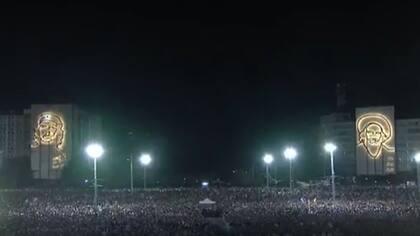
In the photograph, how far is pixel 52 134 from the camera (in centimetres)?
12219

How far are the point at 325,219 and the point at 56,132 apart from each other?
318ft

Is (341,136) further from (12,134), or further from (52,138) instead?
(12,134)

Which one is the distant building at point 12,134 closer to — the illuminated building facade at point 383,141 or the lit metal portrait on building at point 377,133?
the illuminated building facade at point 383,141

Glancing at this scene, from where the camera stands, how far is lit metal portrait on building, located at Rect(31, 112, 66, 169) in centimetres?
12219

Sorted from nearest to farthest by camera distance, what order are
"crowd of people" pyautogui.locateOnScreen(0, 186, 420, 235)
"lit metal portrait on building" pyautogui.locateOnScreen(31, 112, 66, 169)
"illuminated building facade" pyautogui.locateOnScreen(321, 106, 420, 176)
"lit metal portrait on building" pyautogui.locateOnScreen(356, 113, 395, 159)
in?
"crowd of people" pyautogui.locateOnScreen(0, 186, 420, 235) < "lit metal portrait on building" pyautogui.locateOnScreen(356, 113, 395, 159) < "illuminated building facade" pyautogui.locateOnScreen(321, 106, 420, 176) < "lit metal portrait on building" pyautogui.locateOnScreen(31, 112, 66, 169)

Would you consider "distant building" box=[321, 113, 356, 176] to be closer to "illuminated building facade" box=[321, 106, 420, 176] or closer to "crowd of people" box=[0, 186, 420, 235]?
"illuminated building facade" box=[321, 106, 420, 176]

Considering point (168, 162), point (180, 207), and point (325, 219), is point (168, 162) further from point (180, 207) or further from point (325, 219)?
point (325, 219)

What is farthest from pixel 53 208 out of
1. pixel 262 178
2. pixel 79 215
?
pixel 262 178

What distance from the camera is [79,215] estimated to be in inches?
1380

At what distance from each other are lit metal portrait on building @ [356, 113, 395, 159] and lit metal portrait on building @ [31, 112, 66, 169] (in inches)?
1813

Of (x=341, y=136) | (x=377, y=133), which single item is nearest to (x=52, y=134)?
(x=377, y=133)

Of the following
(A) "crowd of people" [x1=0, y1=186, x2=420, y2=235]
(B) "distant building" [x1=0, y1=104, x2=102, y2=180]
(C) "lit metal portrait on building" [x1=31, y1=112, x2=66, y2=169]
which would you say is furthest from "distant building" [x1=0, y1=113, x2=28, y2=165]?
(A) "crowd of people" [x1=0, y1=186, x2=420, y2=235]

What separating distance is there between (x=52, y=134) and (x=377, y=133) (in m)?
48.9

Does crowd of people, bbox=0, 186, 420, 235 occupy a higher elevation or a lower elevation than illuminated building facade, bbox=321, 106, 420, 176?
lower
